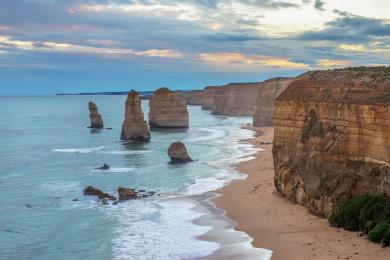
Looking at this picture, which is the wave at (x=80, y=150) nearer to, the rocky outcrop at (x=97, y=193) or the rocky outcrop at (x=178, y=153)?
the rocky outcrop at (x=178, y=153)

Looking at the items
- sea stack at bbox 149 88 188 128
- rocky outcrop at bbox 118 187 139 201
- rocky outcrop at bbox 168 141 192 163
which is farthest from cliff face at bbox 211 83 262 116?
rocky outcrop at bbox 118 187 139 201

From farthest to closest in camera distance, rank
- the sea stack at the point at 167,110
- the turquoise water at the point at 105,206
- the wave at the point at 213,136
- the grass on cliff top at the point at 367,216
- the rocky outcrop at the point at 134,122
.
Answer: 1. the sea stack at the point at 167,110
2. the wave at the point at 213,136
3. the rocky outcrop at the point at 134,122
4. the turquoise water at the point at 105,206
5. the grass on cliff top at the point at 367,216

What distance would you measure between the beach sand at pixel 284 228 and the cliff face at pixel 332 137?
5.08ft

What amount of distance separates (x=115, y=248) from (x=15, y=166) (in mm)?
38827

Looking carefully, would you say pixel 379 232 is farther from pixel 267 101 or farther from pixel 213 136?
pixel 267 101

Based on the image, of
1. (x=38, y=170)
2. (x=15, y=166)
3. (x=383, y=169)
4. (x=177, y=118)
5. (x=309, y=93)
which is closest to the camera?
(x=383, y=169)

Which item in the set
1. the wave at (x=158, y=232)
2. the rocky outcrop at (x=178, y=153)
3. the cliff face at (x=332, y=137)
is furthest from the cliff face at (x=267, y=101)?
the cliff face at (x=332, y=137)

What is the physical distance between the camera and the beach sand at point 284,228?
25.0 meters

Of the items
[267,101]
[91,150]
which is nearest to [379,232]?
[91,150]

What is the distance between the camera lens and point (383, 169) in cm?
2741

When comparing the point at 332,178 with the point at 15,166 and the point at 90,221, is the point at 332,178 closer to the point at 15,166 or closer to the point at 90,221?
the point at 90,221

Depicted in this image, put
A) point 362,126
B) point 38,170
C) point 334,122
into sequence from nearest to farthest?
point 362,126, point 334,122, point 38,170

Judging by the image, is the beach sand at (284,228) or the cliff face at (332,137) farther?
the cliff face at (332,137)

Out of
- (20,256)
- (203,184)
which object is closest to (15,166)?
(203,184)
